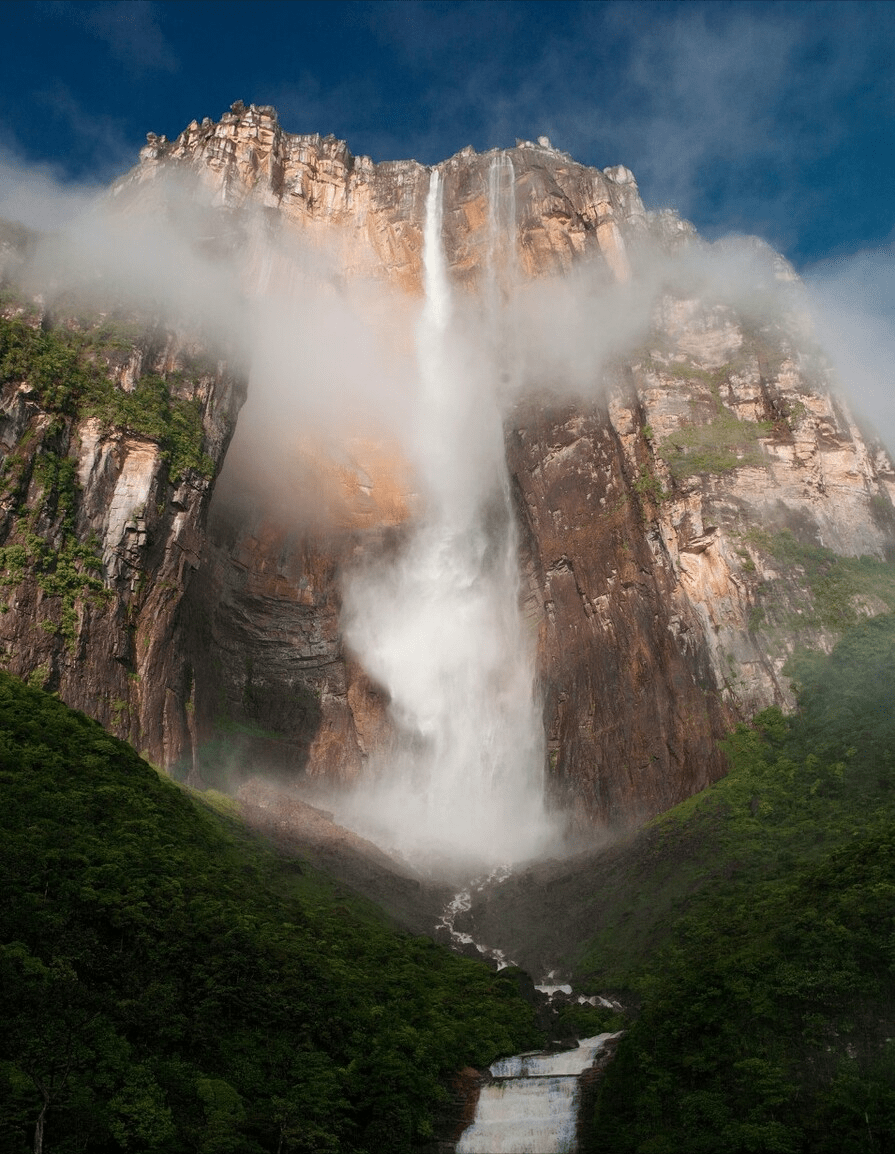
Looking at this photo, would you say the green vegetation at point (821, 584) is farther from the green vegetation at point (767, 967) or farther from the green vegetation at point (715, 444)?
the green vegetation at point (767, 967)

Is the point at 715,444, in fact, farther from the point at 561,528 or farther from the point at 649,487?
the point at 561,528

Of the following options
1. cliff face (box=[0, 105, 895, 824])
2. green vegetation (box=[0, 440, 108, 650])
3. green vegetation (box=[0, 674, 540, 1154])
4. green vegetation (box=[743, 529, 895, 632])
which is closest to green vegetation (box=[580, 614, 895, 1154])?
green vegetation (box=[0, 674, 540, 1154])

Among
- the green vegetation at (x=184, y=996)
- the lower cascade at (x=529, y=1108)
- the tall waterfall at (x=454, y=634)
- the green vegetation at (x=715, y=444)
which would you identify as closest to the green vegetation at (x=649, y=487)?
the green vegetation at (x=715, y=444)

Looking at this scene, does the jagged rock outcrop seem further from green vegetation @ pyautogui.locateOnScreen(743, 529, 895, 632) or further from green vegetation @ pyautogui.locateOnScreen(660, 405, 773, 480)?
Answer: green vegetation @ pyautogui.locateOnScreen(743, 529, 895, 632)

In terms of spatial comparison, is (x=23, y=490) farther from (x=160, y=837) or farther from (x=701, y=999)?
(x=701, y=999)

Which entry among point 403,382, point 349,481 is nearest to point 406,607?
point 349,481

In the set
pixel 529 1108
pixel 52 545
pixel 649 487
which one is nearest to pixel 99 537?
pixel 52 545
